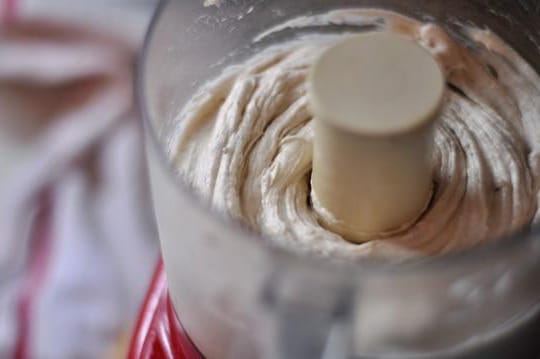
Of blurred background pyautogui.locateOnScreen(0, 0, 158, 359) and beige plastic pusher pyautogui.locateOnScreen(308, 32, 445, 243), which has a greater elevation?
beige plastic pusher pyautogui.locateOnScreen(308, 32, 445, 243)

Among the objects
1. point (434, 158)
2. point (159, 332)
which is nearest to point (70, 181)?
point (159, 332)

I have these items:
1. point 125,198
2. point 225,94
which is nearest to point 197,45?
point 225,94

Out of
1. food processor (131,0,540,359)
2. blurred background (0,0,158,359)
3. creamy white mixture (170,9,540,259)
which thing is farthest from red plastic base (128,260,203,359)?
blurred background (0,0,158,359)

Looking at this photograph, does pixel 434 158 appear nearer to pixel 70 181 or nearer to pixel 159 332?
pixel 159 332

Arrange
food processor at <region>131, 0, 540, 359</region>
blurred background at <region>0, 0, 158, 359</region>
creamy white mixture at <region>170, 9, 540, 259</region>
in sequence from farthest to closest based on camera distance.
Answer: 1. blurred background at <region>0, 0, 158, 359</region>
2. creamy white mixture at <region>170, 9, 540, 259</region>
3. food processor at <region>131, 0, 540, 359</region>

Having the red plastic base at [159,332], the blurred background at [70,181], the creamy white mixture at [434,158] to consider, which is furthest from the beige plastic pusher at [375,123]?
the blurred background at [70,181]

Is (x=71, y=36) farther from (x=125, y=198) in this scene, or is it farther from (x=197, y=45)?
(x=197, y=45)

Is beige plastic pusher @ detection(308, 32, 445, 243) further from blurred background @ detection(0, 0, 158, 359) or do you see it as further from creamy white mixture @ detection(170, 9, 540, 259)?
blurred background @ detection(0, 0, 158, 359)

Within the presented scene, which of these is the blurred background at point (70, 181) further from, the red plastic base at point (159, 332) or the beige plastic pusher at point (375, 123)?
the beige plastic pusher at point (375, 123)

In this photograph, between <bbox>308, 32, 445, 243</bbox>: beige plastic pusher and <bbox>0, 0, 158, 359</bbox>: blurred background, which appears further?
<bbox>0, 0, 158, 359</bbox>: blurred background
